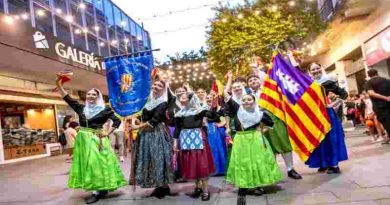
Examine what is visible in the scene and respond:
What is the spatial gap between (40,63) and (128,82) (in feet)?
34.6

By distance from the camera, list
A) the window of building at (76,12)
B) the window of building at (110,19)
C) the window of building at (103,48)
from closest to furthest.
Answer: the window of building at (76,12) → the window of building at (103,48) → the window of building at (110,19)

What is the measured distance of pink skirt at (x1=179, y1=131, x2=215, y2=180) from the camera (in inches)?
222

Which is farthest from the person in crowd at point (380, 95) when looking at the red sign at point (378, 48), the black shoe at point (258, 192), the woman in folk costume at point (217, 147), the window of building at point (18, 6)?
the window of building at point (18, 6)

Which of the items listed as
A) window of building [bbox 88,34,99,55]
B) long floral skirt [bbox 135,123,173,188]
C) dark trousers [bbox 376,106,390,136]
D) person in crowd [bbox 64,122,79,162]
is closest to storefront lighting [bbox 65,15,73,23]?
window of building [bbox 88,34,99,55]

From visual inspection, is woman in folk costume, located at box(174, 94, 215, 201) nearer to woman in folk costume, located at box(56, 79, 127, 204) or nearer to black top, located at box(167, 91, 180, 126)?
black top, located at box(167, 91, 180, 126)

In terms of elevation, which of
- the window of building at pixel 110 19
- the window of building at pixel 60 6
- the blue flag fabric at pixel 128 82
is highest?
the window of building at pixel 110 19

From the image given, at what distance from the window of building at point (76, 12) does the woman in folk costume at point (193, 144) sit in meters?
18.0

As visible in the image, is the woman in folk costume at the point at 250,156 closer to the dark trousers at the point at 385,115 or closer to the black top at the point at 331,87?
the black top at the point at 331,87

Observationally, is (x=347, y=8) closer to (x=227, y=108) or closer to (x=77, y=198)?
(x=227, y=108)

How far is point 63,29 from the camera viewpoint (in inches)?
855

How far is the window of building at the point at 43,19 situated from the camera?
61.9 ft

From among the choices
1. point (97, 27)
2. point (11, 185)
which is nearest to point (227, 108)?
point (11, 185)

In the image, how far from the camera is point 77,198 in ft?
21.5

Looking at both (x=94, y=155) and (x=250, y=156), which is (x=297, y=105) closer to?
(x=250, y=156)
